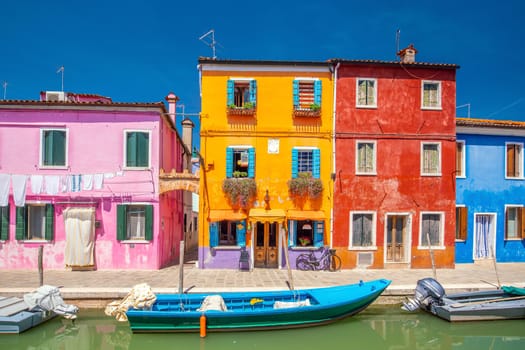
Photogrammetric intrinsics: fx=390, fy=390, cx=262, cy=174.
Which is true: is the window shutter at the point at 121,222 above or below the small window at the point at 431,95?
below

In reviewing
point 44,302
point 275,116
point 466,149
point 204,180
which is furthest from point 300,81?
point 44,302

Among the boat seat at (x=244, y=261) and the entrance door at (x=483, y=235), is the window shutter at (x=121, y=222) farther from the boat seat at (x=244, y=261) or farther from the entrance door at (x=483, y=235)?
the entrance door at (x=483, y=235)

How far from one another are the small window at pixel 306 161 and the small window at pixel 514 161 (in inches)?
389

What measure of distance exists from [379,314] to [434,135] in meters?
Result: 8.84

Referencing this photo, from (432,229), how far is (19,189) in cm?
1748

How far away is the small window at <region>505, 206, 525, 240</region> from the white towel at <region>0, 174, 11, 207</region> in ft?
73.6

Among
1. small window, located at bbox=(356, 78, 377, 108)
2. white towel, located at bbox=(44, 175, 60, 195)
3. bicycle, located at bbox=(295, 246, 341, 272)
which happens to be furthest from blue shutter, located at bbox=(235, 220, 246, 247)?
white towel, located at bbox=(44, 175, 60, 195)

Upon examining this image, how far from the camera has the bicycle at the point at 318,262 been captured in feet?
54.0

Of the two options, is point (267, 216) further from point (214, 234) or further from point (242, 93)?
point (242, 93)

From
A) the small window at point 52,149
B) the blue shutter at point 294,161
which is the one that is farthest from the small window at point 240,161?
the small window at point 52,149

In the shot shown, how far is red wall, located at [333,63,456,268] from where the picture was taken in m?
17.0

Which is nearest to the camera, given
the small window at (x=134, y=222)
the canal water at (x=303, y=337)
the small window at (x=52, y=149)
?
the canal water at (x=303, y=337)

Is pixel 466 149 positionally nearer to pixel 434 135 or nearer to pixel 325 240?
pixel 434 135

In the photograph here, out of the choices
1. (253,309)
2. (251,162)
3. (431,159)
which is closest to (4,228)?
(251,162)
